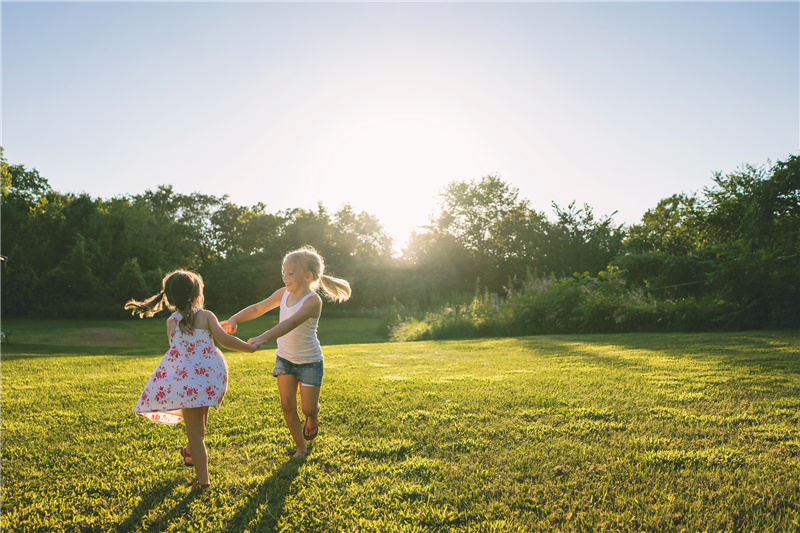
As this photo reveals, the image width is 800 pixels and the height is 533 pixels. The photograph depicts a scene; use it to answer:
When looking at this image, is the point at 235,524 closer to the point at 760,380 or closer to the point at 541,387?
the point at 541,387

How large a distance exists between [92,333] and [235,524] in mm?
19478

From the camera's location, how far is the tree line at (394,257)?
21.9 metres

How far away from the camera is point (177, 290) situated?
Result: 324 centimetres

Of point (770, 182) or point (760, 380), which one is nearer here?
point (760, 380)

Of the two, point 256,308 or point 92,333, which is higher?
point 256,308

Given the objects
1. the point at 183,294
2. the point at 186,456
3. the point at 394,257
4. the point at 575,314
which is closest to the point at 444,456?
the point at 186,456

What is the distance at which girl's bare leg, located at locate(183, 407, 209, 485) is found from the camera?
3.04m

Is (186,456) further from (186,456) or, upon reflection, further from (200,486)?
(200,486)

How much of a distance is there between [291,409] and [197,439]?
2.30 ft

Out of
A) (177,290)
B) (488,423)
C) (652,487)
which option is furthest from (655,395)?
(177,290)

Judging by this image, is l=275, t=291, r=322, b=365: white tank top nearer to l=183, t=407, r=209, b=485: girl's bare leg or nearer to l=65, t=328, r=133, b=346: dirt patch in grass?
l=183, t=407, r=209, b=485: girl's bare leg

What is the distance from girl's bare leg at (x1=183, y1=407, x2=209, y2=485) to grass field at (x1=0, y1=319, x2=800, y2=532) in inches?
5.8

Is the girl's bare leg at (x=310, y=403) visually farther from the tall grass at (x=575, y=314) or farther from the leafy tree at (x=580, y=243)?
the leafy tree at (x=580, y=243)

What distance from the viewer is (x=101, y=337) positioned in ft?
57.5
